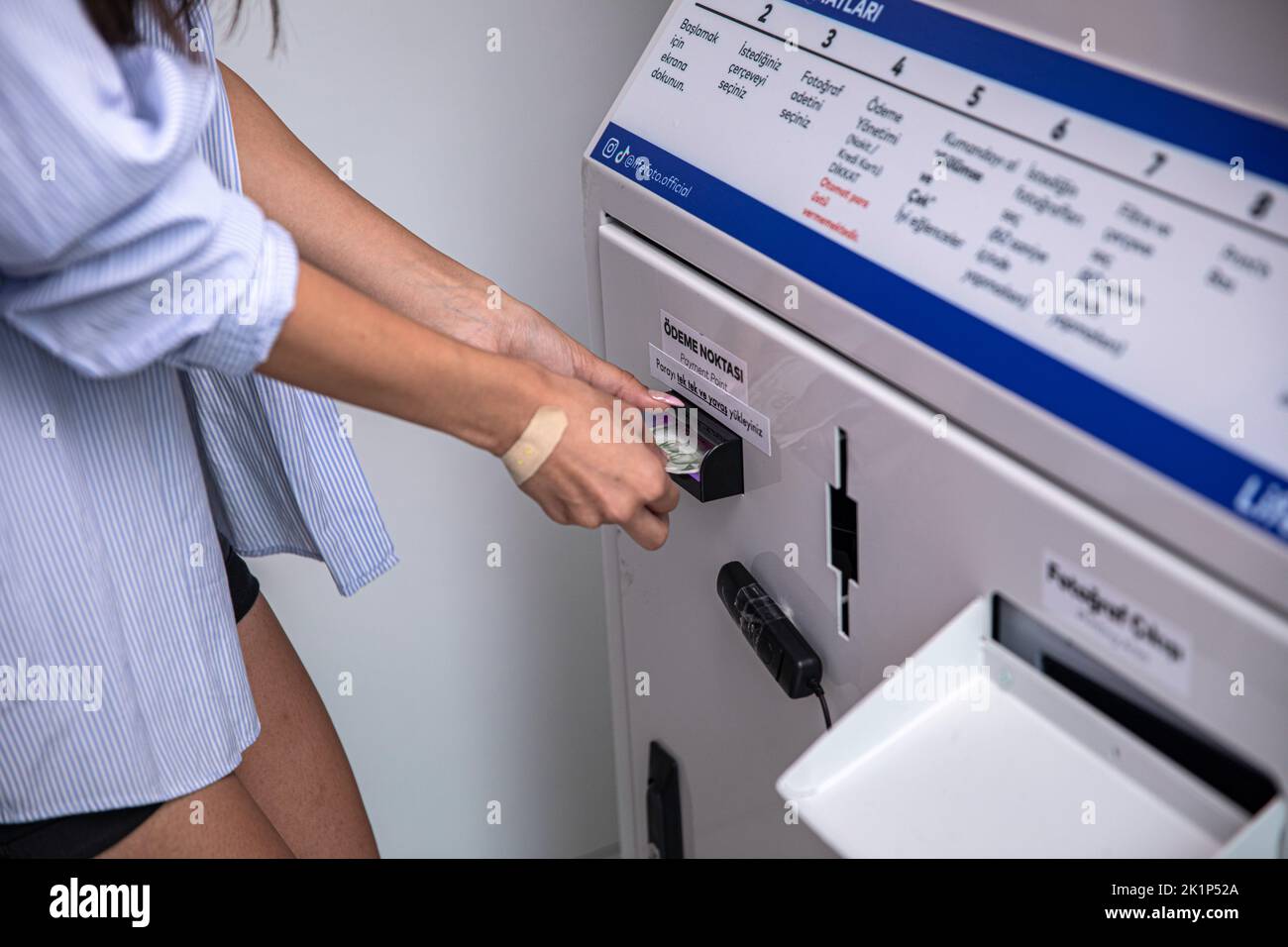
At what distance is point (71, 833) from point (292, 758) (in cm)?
31

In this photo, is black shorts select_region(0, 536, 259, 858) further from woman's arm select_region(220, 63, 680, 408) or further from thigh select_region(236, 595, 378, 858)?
woman's arm select_region(220, 63, 680, 408)

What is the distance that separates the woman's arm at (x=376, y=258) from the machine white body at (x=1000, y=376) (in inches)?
4.3

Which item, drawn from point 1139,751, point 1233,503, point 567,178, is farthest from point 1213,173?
point 567,178

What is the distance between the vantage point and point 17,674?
740 millimetres

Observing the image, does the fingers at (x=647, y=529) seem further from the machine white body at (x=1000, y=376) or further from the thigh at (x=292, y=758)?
the thigh at (x=292, y=758)

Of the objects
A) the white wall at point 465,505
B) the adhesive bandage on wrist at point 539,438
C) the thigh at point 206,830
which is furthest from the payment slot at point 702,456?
the white wall at point 465,505

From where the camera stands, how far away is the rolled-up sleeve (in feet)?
1.97

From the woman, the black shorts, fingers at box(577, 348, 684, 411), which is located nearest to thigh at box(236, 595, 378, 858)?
the woman

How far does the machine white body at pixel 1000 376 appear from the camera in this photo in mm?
579

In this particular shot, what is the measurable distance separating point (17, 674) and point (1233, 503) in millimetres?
683

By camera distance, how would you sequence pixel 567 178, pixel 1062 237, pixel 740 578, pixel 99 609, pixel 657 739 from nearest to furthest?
pixel 1062 237, pixel 99 609, pixel 740 578, pixel 657 739, pixel 567 178

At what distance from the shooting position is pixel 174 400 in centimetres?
81
